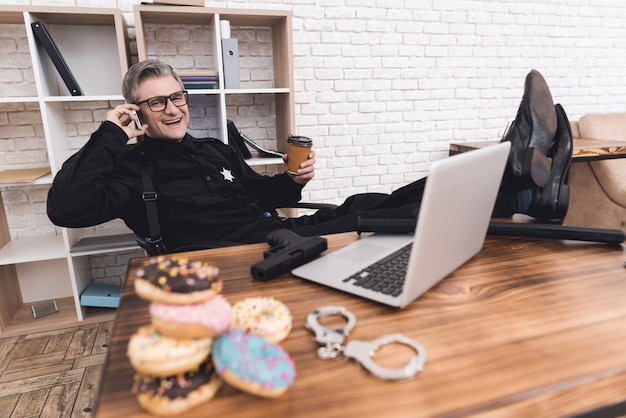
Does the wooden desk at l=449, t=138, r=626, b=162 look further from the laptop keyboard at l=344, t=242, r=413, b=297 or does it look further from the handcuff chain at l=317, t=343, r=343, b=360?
the handcuff chain at l=317, t=343, r=343, b=360

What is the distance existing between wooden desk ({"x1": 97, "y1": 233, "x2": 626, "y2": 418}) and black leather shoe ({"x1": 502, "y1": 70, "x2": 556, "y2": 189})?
0.22 metres

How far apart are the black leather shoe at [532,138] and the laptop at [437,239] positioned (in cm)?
20

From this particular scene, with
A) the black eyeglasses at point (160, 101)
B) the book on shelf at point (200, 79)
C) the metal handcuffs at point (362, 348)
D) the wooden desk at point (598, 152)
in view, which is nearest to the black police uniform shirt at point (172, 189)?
the black eyeglasses at point (160, 101)

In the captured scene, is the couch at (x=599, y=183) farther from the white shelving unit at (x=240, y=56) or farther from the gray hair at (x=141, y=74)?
the gray hair at (x=141, y=74)

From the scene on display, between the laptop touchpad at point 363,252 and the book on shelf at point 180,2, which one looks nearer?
the laptop touchpad at point 363,252

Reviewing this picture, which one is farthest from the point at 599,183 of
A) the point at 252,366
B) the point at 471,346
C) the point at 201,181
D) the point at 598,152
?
the point at 252,366

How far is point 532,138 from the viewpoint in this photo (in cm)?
105

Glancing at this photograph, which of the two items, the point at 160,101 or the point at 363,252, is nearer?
the point at 363,252

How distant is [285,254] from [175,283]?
14.8 inches

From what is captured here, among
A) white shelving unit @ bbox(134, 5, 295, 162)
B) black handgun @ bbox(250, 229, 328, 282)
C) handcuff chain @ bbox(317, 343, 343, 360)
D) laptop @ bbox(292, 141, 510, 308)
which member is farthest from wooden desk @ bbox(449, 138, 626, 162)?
handcuff chain @ bbox(317, 343, 343, 360)

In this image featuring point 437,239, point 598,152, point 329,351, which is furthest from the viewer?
point 598,152

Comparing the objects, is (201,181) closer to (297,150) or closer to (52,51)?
(297,150)

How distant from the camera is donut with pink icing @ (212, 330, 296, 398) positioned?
43 centimetres

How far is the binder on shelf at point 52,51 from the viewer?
1911mm
